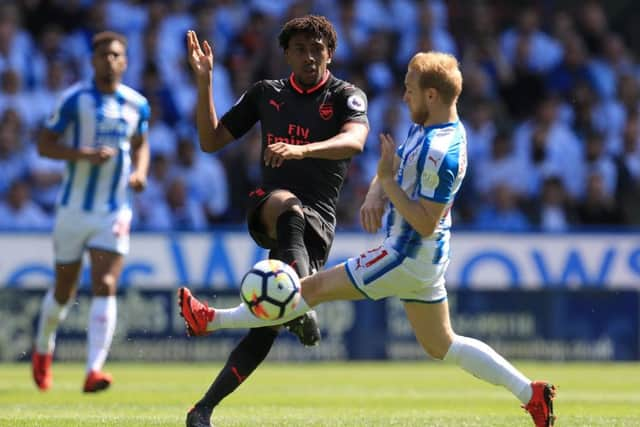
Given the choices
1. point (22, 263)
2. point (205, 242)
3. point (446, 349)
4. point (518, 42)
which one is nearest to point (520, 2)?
point (518, 42)

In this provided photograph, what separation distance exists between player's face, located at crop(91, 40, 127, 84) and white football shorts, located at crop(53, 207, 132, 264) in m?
1.09

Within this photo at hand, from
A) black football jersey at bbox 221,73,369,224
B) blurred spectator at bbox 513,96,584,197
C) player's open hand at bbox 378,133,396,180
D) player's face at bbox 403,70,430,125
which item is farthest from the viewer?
blurred spectator at bbox 513,96,584,197

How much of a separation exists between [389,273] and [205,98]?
155 centimetres

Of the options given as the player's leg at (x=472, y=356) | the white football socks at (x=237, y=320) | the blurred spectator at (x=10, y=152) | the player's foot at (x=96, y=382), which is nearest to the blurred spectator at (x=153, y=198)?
the blurred spectator at (x=10, y=152)

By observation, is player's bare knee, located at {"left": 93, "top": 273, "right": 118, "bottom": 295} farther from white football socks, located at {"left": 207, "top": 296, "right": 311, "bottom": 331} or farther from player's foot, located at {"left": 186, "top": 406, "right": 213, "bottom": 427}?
white football socks, located at {"left": 207, "top": 296, "right": 311, "bottom": 331}

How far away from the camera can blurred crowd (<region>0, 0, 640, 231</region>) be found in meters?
16.1

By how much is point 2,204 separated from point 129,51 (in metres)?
3.12

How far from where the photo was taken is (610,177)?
56.3 feet

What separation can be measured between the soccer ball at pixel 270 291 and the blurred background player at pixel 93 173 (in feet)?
13.4

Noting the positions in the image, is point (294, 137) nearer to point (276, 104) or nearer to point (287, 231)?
point (276, 104)

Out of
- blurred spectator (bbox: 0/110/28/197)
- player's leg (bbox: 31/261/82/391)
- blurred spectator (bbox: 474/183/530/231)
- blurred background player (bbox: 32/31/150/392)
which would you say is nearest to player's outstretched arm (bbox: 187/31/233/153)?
blurred background player (bbox: 32/31/150/392)

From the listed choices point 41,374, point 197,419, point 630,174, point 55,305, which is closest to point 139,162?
point 55,305

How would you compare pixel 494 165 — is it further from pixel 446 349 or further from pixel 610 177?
pixel 446 349

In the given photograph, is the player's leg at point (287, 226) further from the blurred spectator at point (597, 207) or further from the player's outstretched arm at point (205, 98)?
the blurred spectator at point (597, 207)
